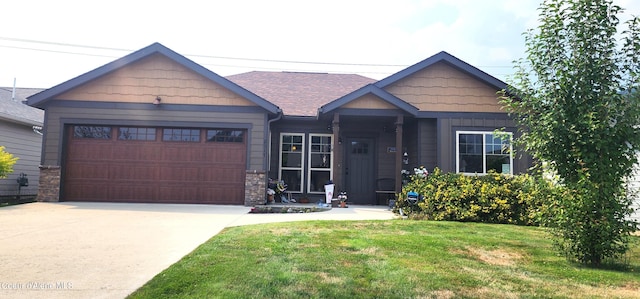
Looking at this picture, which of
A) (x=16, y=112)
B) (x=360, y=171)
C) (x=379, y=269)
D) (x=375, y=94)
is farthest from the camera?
(x=16, y=112)

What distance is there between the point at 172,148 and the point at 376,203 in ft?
21.1

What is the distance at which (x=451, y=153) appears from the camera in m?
10.9

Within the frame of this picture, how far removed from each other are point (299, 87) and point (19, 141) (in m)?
10.1

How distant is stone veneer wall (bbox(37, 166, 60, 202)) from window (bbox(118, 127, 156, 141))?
6.21ft

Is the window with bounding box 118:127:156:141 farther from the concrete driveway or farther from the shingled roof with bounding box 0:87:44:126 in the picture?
the shingled roof with bounding box 0:87:44:126

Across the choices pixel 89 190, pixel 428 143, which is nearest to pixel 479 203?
pixel 428 143

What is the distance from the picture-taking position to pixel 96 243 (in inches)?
203

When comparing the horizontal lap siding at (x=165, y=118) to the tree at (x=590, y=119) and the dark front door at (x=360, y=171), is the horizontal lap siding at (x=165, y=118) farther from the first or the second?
the tree at (x=590, y=119)

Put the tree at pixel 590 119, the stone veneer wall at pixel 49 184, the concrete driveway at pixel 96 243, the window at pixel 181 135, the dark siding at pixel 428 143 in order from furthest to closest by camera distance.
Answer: the dark siding at pixel 428 143
the window at pixel 181 135
the stone veneer wall at pixel 49 184
the tree at pixel 590 119
the concrete driveway at pixel 96 243

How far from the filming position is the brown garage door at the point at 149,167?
1059cm

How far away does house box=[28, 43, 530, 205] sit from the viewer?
1052 cm

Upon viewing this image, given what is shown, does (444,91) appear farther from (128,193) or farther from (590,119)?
(128,193)

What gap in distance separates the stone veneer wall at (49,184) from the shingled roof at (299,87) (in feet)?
21.4

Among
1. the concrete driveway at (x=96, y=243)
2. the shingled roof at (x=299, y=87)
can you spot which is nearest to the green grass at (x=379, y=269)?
the concrete driveway at (x=96, y=243)
